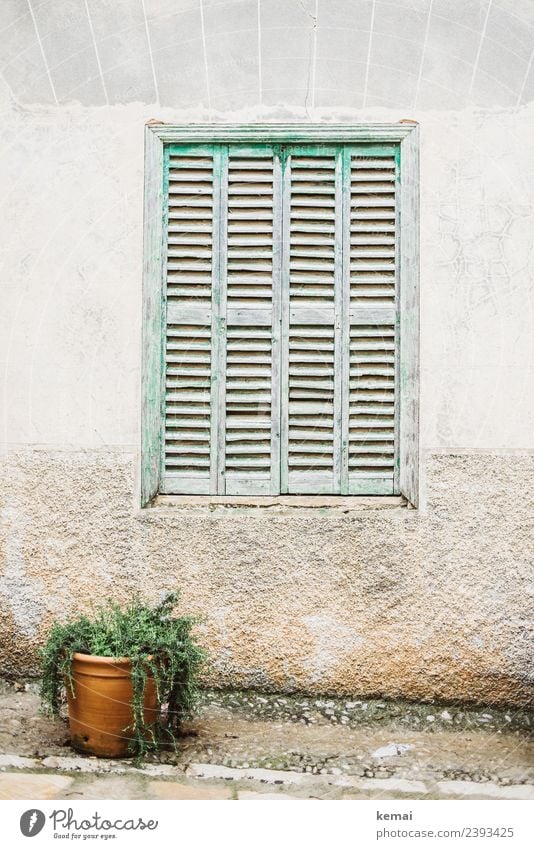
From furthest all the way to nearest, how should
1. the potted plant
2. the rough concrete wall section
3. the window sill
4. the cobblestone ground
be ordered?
the window sill
the rough concrete wall section
the potted plant
the cobblestone ground

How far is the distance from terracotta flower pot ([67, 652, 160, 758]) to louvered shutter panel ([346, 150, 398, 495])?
155cm

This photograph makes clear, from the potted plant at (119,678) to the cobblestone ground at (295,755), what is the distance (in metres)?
0.11

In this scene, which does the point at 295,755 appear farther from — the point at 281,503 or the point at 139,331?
the point at 139,331

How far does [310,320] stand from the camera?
505cm

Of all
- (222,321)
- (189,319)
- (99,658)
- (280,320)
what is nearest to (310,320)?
(280,320)

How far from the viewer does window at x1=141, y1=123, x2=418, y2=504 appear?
5.02 meters

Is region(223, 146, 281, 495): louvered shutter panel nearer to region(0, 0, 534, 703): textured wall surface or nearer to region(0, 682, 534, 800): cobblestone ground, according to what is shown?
region(0, 0, 534, 703): textured wall surface

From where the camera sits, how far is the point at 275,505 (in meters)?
4.98

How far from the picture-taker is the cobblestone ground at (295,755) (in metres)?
4.01

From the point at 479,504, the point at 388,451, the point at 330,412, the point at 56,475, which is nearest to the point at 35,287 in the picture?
the point at 56,475

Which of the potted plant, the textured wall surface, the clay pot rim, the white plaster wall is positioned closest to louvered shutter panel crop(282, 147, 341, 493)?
the textured wall surface

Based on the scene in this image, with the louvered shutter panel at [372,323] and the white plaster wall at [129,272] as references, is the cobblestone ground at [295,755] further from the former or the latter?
the white plaster wall at [129,272]
